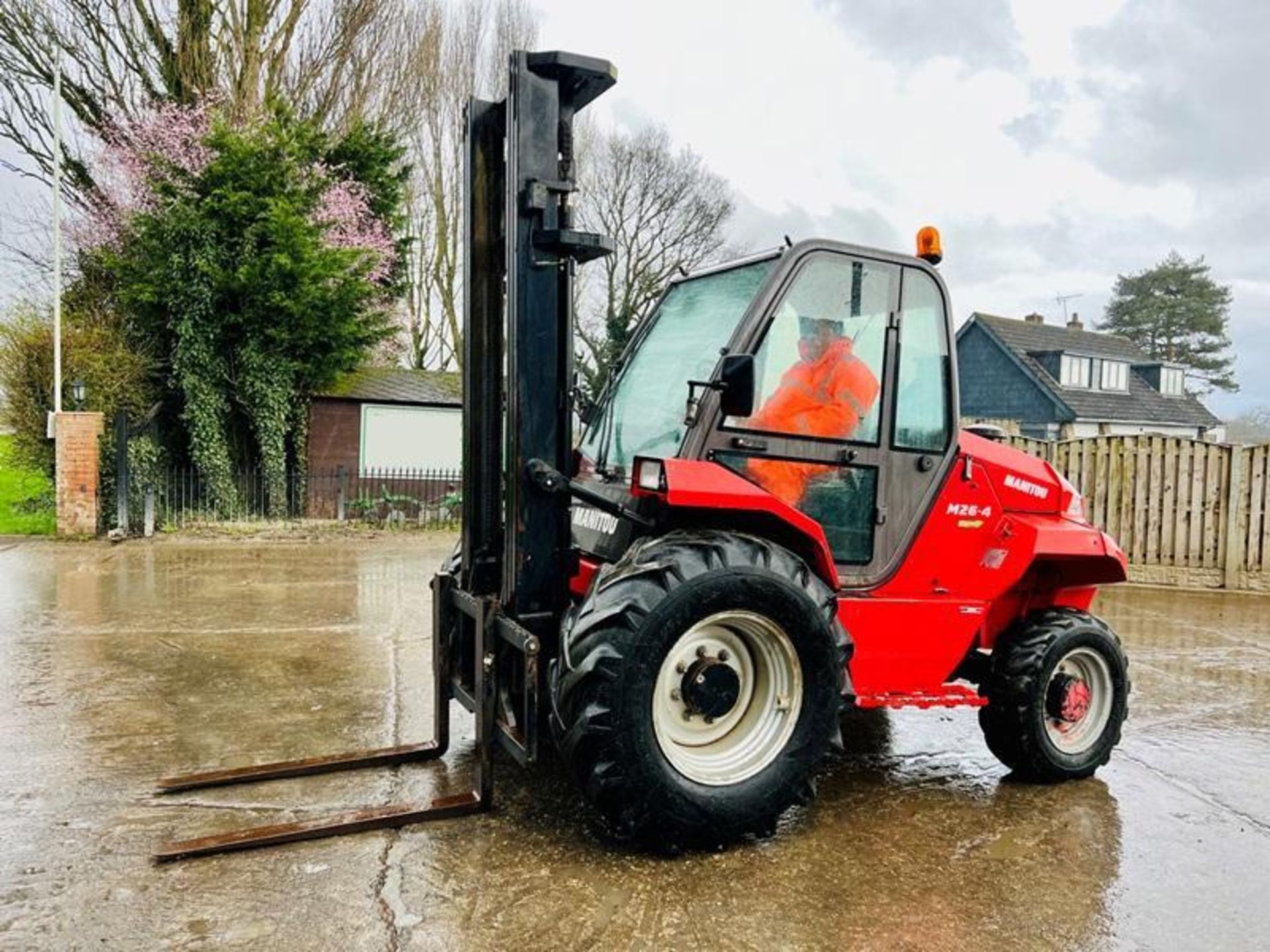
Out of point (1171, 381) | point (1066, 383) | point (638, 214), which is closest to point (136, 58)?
point (638, 214)

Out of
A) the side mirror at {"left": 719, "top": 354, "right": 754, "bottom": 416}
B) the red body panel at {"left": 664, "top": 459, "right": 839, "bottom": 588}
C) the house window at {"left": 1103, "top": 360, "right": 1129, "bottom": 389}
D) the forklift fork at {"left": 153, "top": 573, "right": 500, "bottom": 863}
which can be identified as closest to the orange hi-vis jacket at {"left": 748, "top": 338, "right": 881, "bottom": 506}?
the red body panel at {"left": 664, "top": 459, "right": 839, "bottom": 588}

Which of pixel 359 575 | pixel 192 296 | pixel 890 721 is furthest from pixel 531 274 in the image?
pixel 192 296

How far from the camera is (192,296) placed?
13.8 meters

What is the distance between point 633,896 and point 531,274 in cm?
228

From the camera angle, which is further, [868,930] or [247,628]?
[247,628]

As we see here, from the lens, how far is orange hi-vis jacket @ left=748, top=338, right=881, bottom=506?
382cm

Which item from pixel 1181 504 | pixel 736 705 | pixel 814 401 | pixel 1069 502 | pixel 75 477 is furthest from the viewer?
pixel 75 477

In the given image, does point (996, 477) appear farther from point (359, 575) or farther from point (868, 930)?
point (359, 575)

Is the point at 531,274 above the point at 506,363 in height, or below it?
above

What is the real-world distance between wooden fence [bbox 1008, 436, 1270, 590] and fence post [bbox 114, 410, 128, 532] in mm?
12320

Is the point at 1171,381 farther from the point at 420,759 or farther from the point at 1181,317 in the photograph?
the point at 420,759

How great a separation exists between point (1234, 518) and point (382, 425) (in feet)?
42.5

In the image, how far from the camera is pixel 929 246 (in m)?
4.33

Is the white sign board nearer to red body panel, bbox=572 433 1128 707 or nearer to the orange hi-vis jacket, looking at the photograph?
red body panel, bbox=572 433 1128 707
